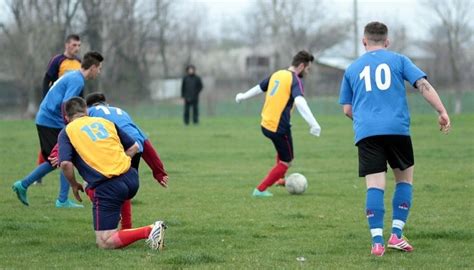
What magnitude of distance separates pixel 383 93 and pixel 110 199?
2.49 m

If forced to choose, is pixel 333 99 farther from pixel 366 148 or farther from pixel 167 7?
pixel 366 148

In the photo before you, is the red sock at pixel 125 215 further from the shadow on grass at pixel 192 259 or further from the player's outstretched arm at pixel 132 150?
the shadow on grass at pixel 192 259

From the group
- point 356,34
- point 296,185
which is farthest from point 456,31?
point 296,185

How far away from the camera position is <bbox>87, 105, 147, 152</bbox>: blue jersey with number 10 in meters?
8.50

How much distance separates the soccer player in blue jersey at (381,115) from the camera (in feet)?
24.5

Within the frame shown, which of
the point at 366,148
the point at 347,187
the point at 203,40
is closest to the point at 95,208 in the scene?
the point at 366,148

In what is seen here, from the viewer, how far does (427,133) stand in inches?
1019

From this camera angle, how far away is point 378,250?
7422 millimetres

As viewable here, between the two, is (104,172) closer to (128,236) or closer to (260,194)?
(128,236)

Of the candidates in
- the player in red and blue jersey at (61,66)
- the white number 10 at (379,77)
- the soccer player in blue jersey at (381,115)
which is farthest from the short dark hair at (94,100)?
the player in red and blue jersey at (61,66)

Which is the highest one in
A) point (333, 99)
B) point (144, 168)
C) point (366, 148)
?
point (366, 148)

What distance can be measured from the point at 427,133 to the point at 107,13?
1108 inches

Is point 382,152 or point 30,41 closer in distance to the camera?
point 382,152

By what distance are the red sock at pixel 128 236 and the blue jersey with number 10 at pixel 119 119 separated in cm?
94
